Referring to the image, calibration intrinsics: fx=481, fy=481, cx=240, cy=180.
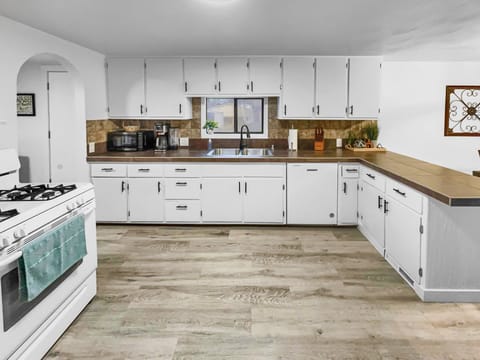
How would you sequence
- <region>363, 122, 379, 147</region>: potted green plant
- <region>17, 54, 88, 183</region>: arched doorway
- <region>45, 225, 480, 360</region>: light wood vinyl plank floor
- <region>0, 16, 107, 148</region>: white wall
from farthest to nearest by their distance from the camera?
<region>17, 54, 88, 183</region>: arched doorway → <region>363, 122, 379, 147</region>: potted green plant → <region>0, 16, 107, 148</region>: white wall → <region>45, 225, 480, 360</region>: light wood vinyl plank floor

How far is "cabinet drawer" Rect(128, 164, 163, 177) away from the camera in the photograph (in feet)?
18.3

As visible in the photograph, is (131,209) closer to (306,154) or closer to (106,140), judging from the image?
(106,140)

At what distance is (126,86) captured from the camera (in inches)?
234

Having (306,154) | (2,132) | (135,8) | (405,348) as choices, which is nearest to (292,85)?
(306,154)

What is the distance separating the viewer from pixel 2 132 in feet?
12.2

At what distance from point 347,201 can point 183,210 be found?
191 cm

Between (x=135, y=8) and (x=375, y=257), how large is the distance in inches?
118

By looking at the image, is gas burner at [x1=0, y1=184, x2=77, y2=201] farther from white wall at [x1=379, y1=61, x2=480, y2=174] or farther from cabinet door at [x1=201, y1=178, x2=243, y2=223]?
white wall at [x1=379, y1=61, x2=480, y2=174]

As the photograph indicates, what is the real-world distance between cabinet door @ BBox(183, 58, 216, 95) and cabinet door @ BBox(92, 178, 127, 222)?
1.41 m

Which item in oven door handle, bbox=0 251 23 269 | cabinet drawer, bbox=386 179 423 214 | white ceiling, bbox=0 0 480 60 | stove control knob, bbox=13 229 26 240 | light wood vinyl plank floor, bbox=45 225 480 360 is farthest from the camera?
cabinet drawer, bbox=386 179 423 214

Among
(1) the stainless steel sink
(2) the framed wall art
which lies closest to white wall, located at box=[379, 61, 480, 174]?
(1) the stainless steel sink

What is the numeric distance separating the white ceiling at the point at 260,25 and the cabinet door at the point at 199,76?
237 mm

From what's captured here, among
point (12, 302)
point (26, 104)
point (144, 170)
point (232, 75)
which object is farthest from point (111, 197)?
point (12, 302)

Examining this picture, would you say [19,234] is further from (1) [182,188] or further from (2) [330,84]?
(2) [330,84]
